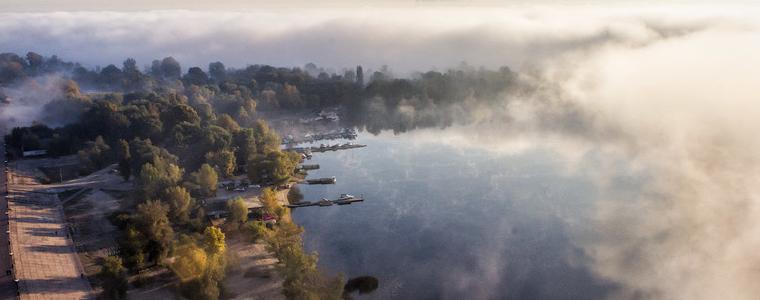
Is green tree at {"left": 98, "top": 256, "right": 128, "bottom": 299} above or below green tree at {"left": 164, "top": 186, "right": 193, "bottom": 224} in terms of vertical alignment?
below

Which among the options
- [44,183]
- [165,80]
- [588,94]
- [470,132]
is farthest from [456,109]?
[165,80]

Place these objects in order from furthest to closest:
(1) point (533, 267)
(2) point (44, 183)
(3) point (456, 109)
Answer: (3) point (456, 109)
(2) point (44, 183)
(1) point (533, 267)

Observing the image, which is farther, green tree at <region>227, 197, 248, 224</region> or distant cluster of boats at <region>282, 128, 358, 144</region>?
distant cluster of boats at <region>282, 128, 358, 144</region>

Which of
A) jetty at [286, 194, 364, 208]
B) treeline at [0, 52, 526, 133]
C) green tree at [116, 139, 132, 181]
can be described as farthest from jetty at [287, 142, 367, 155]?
green tree at [116, 139, 132, 181]

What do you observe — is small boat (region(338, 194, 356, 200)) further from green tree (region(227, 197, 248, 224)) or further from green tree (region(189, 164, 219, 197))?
green tree (region(189, 164, 219, 197))

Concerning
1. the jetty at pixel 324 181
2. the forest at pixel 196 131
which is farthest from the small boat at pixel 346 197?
the forest at pixel 196 131

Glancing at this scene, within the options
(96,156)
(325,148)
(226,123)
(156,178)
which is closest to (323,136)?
(325,148)

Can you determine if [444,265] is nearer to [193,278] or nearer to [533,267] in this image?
[533,267]
